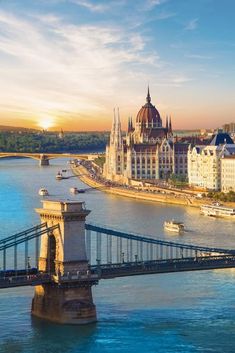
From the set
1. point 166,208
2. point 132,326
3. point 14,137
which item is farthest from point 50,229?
point 14,137

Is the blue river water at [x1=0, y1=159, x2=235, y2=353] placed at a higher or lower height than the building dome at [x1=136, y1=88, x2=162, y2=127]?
lower

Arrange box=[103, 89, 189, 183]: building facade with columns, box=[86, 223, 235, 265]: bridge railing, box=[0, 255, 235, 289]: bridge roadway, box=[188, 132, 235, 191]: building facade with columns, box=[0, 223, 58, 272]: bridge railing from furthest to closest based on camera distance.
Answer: box=[103, 89, 189, 183]: building facade with columns → box=[188, 132, 235, 191]: building facade with columns → box=[86, 223, 235, 265]: bridge railing → box=[0, 223, 58, 272]: bridge railing → box=[0, 255, 235, 289]: bridge roadway

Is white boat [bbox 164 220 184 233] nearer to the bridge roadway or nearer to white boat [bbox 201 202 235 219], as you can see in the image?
white boat [bbox 201 202 235 219]

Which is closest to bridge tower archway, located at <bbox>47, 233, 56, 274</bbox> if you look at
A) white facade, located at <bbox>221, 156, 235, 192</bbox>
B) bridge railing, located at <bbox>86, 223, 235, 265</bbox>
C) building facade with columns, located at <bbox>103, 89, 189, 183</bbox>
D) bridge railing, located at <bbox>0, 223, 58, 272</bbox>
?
bridge railing, located at <bbox>0, 223, 58, 272</bbox>

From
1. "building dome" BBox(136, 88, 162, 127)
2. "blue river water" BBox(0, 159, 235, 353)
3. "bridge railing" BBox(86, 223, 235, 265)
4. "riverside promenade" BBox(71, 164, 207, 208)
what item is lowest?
"riverside promenade" BBox(71, 164, 207, 208)

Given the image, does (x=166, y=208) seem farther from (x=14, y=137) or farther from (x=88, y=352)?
(x=14, y=137)

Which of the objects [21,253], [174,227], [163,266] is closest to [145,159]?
[174,227]
